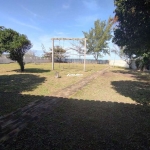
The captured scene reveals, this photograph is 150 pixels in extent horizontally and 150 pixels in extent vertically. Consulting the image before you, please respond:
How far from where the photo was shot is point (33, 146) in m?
2.84

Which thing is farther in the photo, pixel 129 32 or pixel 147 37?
pixel 129 32

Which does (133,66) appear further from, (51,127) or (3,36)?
(51,127)

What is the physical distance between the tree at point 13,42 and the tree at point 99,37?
25.1 metres

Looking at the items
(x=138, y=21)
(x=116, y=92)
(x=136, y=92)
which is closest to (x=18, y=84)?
(x=116, y=92)

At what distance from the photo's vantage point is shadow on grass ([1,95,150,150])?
296 cm

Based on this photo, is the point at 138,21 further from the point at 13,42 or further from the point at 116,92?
the point at 13,42

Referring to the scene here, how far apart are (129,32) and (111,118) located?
6.38 m

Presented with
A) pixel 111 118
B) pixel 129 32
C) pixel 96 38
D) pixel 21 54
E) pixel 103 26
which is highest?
pixel 103 26

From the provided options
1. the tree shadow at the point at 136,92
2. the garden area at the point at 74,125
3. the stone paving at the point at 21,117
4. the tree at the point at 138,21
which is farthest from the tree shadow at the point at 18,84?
the tree at the point at 138,21

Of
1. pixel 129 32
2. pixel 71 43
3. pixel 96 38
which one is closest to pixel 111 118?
pixel 129 32

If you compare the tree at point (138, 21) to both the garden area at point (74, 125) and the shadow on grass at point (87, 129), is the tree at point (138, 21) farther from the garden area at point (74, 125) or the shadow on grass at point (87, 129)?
the shadow on grass at point (87, 129)

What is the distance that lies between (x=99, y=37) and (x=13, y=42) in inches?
1098

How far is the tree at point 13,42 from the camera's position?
13.9m

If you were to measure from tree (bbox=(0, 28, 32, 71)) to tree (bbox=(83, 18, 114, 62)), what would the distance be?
25072mm
